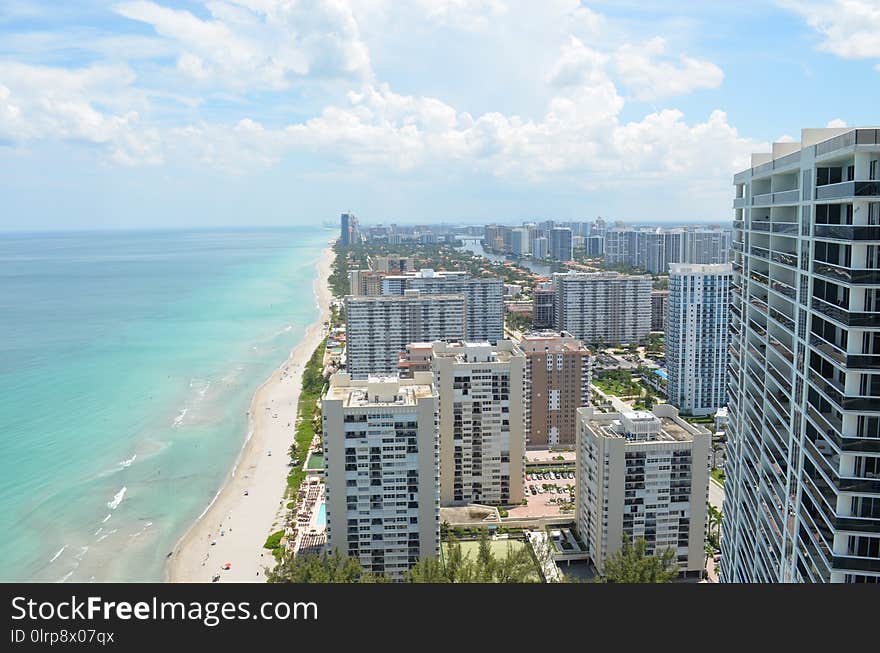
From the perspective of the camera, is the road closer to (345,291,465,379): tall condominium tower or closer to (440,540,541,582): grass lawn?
(440,540,541,582): grass lawn

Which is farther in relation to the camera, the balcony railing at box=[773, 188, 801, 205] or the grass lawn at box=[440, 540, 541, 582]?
the grass lawn at box=[440, 540, 541, 582]

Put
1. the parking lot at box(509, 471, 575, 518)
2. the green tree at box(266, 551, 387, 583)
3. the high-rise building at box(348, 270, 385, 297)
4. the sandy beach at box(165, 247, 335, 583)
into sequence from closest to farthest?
1. the green tree at box(266, 551, 387, 583)
2. the sandy beach at box(165, 247, 335, 583)
3. the parking lot at box(509, 471, 575, 518)
4. the high-rise building at box(348, 270, 385, 297)

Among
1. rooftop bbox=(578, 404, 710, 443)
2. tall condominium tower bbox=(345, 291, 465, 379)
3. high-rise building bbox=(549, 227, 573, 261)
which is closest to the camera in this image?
rooftop bbox=(578, 404, 710, 443)

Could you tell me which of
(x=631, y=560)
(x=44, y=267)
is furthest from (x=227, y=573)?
(x=44, y=267)

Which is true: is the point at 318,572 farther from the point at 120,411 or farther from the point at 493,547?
the point at 120,411

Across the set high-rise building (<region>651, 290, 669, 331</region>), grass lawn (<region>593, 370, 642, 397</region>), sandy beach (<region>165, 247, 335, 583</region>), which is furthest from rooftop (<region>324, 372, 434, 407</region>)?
high-rise building (<region>651, 290, 669, 331</region>)

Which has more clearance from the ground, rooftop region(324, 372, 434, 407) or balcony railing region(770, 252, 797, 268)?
balcony railing region(770, 252, 797, 268)

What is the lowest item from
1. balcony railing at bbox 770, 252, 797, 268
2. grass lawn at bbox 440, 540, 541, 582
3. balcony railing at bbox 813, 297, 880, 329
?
grass lawn at bbox 440, 540, 541, 582
